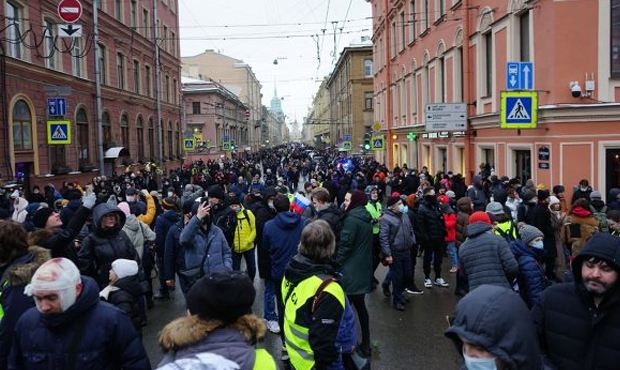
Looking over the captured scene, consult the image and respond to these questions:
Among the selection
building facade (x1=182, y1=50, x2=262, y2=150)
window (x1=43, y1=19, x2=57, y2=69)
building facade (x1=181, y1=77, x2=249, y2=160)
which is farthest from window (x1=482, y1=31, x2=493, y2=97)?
building facade (x1=182, y1=50, x2=262, y2=150)

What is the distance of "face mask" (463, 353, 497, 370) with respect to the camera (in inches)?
94.0

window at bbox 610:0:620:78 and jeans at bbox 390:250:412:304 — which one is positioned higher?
window at bbox 610:0:620:78

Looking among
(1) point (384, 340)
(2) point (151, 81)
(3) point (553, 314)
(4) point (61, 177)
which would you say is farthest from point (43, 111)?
(3) point (553, 314)

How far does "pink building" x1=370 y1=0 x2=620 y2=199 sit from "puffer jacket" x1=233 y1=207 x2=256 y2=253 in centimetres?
885

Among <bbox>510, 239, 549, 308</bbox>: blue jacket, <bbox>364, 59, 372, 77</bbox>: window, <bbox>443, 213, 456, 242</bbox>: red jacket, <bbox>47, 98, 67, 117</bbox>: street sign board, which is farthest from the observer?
<bbox>364, 59, 372, 77</bbox>: window

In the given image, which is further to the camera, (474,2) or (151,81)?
(151,81)

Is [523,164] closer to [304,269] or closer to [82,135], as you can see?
[304,269]

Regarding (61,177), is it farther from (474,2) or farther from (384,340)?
(384,340)

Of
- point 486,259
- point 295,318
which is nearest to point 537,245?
point 486,259

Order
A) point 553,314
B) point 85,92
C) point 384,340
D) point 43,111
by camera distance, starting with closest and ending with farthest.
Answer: point 553,314, point 384,340, point 43,111, point 85,92

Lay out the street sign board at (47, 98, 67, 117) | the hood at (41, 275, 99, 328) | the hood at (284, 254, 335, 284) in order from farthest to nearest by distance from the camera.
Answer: the street sign board at (47, 98, 67, 117)
the hood at (284, 254, 335, 284)
the hood at (41, 275, 99, 328)

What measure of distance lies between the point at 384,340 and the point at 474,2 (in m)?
15.1

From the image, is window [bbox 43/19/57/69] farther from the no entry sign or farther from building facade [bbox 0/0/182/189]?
the no entry sign

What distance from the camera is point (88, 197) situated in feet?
17.0
